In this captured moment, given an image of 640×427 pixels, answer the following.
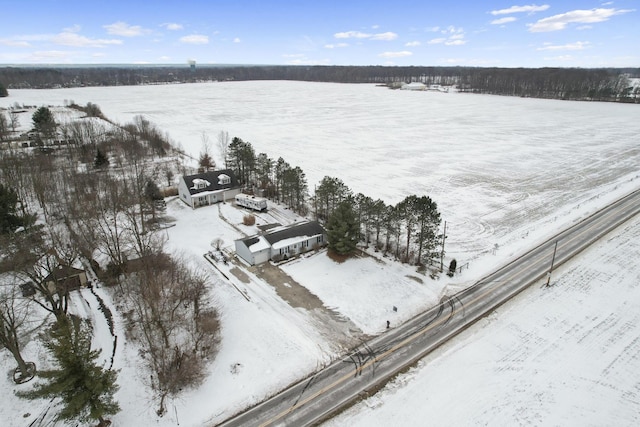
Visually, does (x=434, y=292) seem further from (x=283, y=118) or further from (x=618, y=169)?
(x=283, y=118)

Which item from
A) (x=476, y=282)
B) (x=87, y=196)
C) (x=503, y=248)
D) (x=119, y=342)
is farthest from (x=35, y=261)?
(x=503, y=248)

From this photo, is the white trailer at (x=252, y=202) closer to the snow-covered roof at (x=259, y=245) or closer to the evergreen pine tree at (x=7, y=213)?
the snow-covered roof at (x=259, y=245)

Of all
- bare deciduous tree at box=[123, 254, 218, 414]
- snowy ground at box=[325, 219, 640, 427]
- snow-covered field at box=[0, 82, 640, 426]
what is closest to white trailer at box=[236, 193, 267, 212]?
snow-covered field at box=[0, 82, 640, 426]

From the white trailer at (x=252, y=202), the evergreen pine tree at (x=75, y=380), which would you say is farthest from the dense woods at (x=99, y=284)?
the white trailer at (x=252, y=202)

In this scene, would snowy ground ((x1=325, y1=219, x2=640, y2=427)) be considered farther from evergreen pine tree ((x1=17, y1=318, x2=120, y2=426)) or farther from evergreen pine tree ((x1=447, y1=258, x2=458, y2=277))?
evergreen pine tree ((x1=17, y1=318, x2=120, y2=426))

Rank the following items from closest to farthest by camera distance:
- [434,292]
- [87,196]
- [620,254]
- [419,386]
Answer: [419,386] < [434,292] < [620,254] < [87,196]

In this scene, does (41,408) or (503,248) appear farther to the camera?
(503,248)

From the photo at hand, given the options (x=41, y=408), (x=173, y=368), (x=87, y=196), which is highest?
(x=87, y=196)
